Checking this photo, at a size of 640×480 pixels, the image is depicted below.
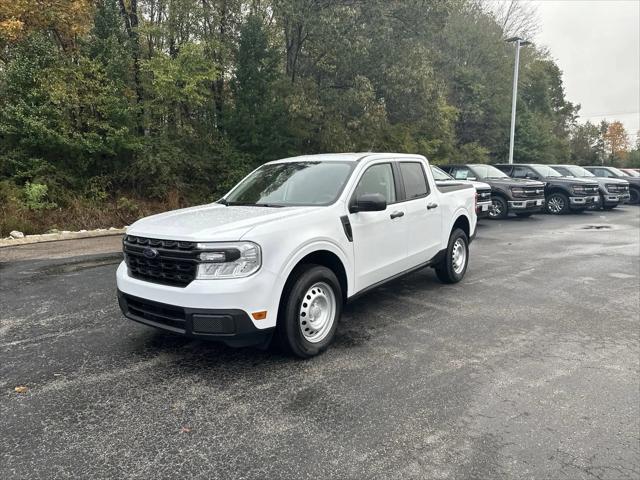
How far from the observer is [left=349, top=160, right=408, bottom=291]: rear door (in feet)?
14.8

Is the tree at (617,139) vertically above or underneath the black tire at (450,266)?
above

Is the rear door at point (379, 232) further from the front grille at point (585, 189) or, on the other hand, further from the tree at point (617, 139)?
the tree at point (617, 139)

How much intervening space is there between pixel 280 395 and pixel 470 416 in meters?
1.37

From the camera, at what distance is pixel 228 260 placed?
11.3ft

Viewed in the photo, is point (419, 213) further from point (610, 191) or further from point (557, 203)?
point (610, 191)

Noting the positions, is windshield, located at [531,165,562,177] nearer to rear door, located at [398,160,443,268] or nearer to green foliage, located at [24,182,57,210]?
rear door, located at [398,160,443,268]

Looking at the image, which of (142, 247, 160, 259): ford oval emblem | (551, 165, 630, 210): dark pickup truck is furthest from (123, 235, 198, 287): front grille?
(551, 165, 630, 210): dark pickup truck

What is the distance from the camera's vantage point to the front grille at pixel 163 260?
353 cm

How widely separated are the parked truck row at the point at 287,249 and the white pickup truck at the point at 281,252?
0.03ft

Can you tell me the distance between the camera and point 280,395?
3.40 m

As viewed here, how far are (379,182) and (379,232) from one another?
0.63 meters

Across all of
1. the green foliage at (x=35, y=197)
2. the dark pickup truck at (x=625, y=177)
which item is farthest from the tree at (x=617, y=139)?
the green foliage at (x=35, y=197)

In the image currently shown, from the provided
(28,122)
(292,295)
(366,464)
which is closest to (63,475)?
(366,464)

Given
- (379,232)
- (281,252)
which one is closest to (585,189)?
(379,232)
